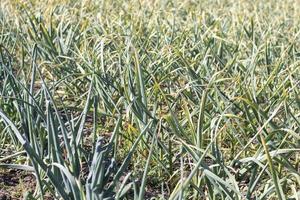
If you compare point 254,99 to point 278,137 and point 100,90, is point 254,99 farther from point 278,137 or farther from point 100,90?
point 100,90

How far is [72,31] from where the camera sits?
10.2 feet

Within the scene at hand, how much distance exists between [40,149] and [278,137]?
0.75m

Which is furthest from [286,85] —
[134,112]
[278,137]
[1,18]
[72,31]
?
[1,18]

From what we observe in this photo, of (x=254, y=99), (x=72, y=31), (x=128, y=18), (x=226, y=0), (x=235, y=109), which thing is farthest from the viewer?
(x=226, y=0)

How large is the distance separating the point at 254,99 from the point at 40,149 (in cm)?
74

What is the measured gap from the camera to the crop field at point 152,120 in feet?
4.87

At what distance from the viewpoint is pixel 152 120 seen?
1.61 metres

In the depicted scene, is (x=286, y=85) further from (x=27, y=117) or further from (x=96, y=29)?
(x=96, y=29)

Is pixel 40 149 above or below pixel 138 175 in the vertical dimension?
above

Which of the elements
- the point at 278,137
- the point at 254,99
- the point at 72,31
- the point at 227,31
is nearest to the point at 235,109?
the point at 254,99

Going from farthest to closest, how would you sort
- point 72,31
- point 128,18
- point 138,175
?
point 128,18
point 72,31
point 138,175

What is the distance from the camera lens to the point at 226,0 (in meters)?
5.23

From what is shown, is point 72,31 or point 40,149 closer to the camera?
point 40,149

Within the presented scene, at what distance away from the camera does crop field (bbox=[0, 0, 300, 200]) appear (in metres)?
1.48
